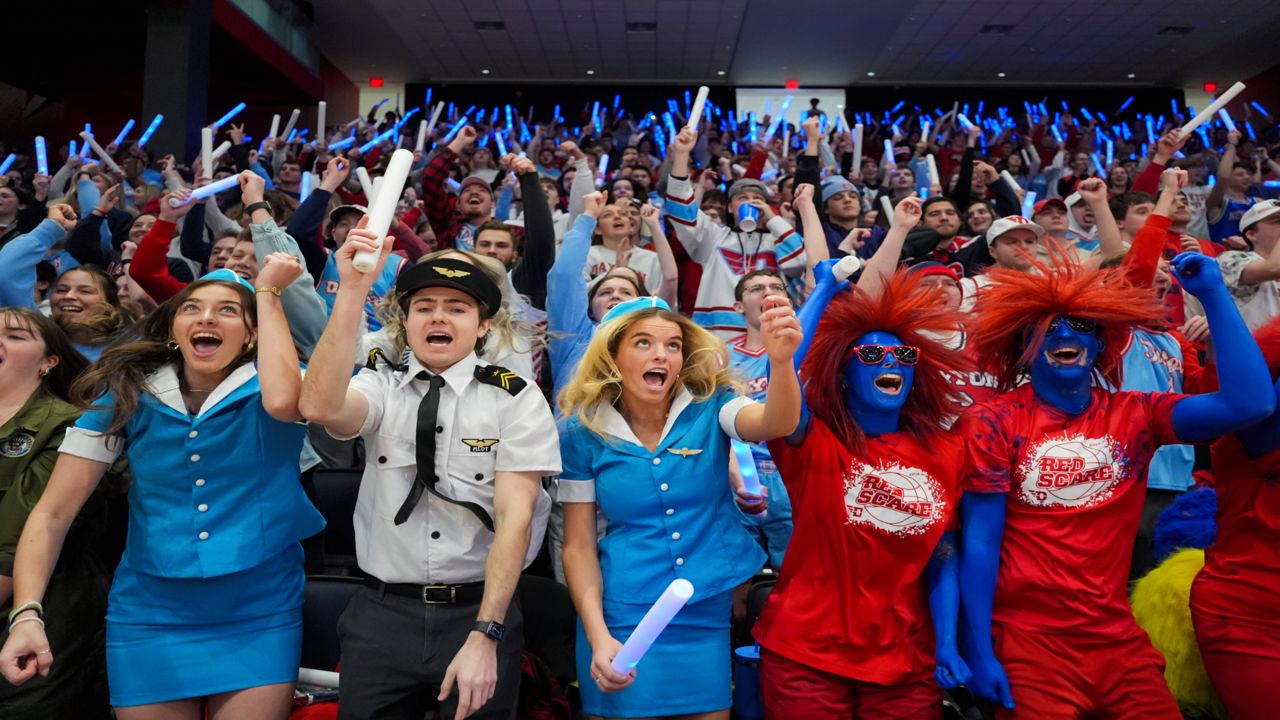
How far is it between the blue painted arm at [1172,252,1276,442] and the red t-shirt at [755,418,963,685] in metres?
0.62

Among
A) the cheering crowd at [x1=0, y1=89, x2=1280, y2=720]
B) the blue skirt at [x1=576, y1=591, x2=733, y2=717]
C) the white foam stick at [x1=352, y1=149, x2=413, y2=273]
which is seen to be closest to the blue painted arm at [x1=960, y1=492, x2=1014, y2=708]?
the cheering crowd at [x1=0, y1=89, x2=1280, y2=720]

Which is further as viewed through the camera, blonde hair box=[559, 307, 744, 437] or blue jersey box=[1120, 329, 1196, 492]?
blue jersey box=[1120, 329, 1196, 492]

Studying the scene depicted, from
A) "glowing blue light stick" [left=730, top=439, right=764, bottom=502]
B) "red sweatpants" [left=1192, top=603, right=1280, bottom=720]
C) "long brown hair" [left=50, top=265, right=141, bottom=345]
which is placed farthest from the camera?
"long brown hair" [left=50, top=265, right=141, bottom=345]

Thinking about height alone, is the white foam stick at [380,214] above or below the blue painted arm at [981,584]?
above

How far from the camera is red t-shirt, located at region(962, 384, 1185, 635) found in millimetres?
2521

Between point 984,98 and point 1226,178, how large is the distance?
41.3ft


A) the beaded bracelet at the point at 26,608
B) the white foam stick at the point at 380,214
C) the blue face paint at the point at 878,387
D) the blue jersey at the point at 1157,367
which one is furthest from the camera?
the blue jersey at the point at 1157,367

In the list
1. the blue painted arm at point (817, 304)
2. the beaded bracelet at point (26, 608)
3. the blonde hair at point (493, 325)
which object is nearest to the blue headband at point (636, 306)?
the blonde hair at point (493, 325)

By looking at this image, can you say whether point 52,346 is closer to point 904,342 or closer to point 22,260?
point 22,260

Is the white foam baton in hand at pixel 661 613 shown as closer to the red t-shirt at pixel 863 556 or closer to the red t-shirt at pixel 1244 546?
the red t-shirt at pixel 863 556

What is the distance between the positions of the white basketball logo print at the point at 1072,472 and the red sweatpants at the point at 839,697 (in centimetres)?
59

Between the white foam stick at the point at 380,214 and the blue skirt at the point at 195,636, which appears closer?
the white foam stick at the point at 380,214

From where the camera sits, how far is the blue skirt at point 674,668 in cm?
238

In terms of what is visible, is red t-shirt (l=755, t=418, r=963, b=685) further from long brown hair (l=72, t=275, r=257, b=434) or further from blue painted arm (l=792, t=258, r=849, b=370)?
long brown hair (l=72, t=275, r=257, b=434)
